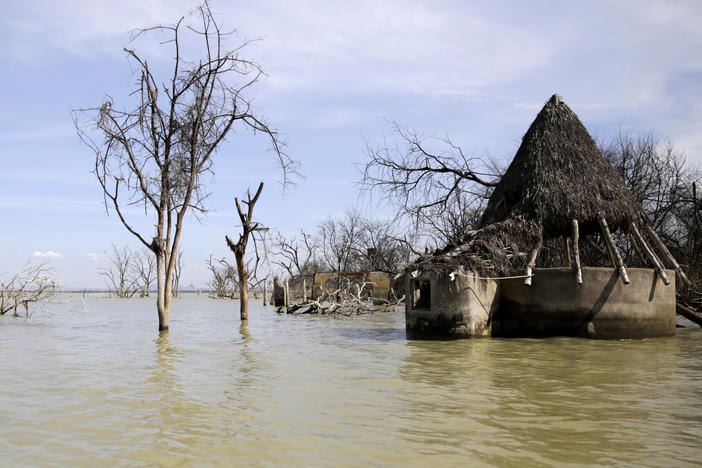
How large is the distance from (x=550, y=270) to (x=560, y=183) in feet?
8.81

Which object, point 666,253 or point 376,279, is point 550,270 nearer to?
point 666,253

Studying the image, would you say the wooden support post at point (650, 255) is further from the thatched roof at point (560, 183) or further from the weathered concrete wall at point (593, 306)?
the thatched roof at point (560, 183)

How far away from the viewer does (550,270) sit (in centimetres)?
1486

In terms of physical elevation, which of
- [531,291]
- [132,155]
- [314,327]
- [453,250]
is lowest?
[314,327]

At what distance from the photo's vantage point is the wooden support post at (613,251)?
47.3ft

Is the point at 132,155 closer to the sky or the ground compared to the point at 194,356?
closer to the sky

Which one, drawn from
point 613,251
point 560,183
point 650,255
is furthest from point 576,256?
point 650,255

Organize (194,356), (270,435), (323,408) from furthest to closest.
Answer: (194,356), (323,408), (270,435)

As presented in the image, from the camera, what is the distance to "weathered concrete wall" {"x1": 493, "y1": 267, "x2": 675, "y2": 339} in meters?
14.4

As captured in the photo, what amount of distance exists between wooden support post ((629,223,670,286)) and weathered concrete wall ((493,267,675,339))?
0.16m

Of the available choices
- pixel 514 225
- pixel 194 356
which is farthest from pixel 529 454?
pixel 514 225

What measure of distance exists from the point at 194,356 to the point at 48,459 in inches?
269

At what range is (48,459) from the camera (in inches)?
204

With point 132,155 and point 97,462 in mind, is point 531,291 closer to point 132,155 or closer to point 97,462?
point 132,155
